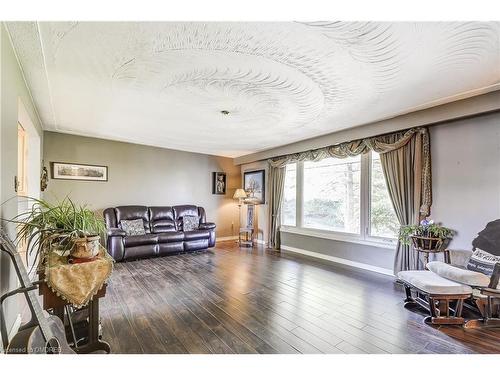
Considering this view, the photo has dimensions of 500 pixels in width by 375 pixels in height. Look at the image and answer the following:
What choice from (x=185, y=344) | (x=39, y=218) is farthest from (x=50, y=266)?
(x=185, y=344)

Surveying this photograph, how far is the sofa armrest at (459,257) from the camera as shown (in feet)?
9.07

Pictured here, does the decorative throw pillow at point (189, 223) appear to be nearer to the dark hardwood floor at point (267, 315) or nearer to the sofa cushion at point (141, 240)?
the sofa cushion at point (141, 240)

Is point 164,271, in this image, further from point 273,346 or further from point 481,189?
point 481,189

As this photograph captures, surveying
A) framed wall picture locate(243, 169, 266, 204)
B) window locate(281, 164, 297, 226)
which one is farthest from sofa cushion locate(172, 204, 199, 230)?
window locate(281, 164, 297, 226)

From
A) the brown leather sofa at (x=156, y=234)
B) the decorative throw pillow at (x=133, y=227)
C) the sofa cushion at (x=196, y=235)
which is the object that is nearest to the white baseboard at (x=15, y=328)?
the brown leather sofa at (x=156, y=234)

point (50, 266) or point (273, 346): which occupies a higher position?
point (50, 266)

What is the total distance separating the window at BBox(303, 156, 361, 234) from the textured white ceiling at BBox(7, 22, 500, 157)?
3.84 ft

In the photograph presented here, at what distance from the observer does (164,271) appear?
12.7 feet

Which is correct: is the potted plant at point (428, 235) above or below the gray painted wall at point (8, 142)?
below

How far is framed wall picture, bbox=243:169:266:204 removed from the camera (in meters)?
6.23

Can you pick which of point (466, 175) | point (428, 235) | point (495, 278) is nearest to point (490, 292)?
point (495, 278)

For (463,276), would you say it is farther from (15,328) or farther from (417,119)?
(15,328)

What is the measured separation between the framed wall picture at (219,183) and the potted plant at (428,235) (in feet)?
15.4
